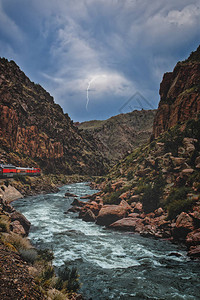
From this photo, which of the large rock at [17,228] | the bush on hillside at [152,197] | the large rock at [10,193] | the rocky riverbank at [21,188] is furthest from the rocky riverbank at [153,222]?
the rocky riverbank at [21,188]

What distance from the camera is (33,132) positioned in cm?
7088

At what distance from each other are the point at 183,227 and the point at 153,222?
3844 mm

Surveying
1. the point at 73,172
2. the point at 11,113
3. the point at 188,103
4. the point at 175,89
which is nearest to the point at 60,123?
the point at 73,172

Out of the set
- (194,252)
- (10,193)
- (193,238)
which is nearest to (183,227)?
(193,238)

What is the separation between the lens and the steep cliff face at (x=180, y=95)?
34406 millimetres

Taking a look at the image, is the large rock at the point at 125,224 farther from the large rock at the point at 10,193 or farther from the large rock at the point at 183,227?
the large rock at the point at 10,193

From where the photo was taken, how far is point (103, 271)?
9.85 metres

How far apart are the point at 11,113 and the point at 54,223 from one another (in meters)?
52.6

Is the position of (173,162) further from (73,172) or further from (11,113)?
(73,172)

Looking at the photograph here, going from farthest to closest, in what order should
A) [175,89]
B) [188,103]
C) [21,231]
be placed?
[175,89], [188,103], [21,231]

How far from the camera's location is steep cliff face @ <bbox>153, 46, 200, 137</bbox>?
34406 mm

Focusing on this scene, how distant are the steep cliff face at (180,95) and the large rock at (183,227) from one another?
24.9 m

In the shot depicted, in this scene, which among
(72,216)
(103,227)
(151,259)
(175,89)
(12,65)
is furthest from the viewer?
(12,65)

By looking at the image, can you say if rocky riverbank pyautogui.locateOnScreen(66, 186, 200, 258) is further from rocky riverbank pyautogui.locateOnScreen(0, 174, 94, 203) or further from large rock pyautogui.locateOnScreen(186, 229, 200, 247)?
rocky riverbank pyautogui.locateOnScreen(0, 174, 94, 203)
